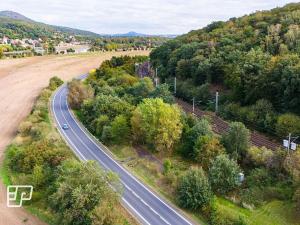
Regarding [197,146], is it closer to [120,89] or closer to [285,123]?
[285,123]

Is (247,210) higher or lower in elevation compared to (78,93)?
lower

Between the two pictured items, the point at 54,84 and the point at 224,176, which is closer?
the point at 224,176

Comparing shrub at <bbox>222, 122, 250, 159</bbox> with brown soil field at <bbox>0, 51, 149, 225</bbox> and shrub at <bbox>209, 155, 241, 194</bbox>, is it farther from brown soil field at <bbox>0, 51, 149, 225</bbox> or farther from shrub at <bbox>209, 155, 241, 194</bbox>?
brown soil field at <bbox>0, 51, 149, 225</bbox>

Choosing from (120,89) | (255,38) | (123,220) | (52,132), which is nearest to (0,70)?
(120,89)

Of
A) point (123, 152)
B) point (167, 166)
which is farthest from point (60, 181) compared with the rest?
point (123, 152)

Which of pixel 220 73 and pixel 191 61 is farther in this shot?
pixel 191 61

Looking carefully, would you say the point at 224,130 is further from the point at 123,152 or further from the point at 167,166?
the point at 123,152

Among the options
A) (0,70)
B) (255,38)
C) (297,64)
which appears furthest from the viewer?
(0,70)
